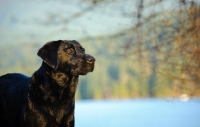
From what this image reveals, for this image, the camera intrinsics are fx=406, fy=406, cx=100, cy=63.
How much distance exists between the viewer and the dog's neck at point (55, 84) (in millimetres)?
6090

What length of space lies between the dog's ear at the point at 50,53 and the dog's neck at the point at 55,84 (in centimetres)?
13

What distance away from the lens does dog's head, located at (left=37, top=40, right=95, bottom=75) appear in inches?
237

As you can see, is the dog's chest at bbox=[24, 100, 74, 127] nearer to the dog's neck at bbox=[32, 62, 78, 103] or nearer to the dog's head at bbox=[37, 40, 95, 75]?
the dog's neck at bbox=[32, 62, 78, 103]

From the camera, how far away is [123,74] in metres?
176

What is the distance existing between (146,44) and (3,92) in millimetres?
3823

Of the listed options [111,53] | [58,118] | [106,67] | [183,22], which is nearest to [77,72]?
[58,118]

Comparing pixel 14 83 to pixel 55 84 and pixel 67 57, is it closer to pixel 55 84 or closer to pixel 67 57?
pixel 55 84

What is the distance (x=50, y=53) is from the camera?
242 inches

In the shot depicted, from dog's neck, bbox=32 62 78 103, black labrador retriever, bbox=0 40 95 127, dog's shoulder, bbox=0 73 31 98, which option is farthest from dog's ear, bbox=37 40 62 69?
dog's shoulder, bbox=0 73 31 98

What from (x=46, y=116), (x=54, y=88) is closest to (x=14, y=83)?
(x=54, y=88)

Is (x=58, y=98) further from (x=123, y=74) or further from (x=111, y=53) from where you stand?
(x=123, y=74)

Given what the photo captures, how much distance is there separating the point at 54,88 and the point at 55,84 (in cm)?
6

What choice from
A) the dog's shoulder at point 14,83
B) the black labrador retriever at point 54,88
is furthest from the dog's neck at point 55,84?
the dog's shoulder at point 14,83

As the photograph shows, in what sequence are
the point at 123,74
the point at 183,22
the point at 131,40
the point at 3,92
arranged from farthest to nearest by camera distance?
the point at 123,74, the point at 131,40, the point at 183,22, the point at 3,92
